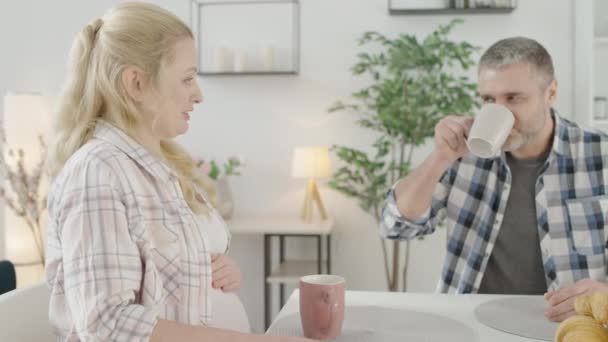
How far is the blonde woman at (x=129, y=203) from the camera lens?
923 mm

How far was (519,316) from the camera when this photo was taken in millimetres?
1277

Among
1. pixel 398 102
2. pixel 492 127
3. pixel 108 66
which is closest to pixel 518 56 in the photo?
pixel 492 127

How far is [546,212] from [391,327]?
2.46ft

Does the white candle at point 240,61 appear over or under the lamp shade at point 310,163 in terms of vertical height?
over

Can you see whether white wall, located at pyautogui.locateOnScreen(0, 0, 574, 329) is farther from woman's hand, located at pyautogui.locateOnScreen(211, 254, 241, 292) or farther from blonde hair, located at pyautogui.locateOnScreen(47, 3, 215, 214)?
blonde hair, located at pyautogui.locateOnScreen(47, 3, 215, 214)

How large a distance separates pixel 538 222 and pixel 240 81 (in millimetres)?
2396

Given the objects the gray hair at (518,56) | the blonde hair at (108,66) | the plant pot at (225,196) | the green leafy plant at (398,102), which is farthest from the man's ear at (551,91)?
the plant pot at (225,196)

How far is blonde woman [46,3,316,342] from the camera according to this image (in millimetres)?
923

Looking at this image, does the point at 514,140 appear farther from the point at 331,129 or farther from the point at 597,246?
the point at 331,129

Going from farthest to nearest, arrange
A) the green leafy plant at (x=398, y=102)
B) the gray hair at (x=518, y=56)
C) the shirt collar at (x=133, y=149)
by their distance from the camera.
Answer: the green leafy plant at (x=398, y=102) → the gray hair at (x=518, y=56) → the shirt collar at (x=133, y=149)

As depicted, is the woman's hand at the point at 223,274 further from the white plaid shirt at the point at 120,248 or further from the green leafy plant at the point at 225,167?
the green leafy plant at the point at 225,167

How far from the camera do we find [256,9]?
150 inches

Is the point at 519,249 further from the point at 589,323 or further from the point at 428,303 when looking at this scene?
the point at 589,323

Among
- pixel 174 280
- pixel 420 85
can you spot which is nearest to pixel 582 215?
pixel 174 280
